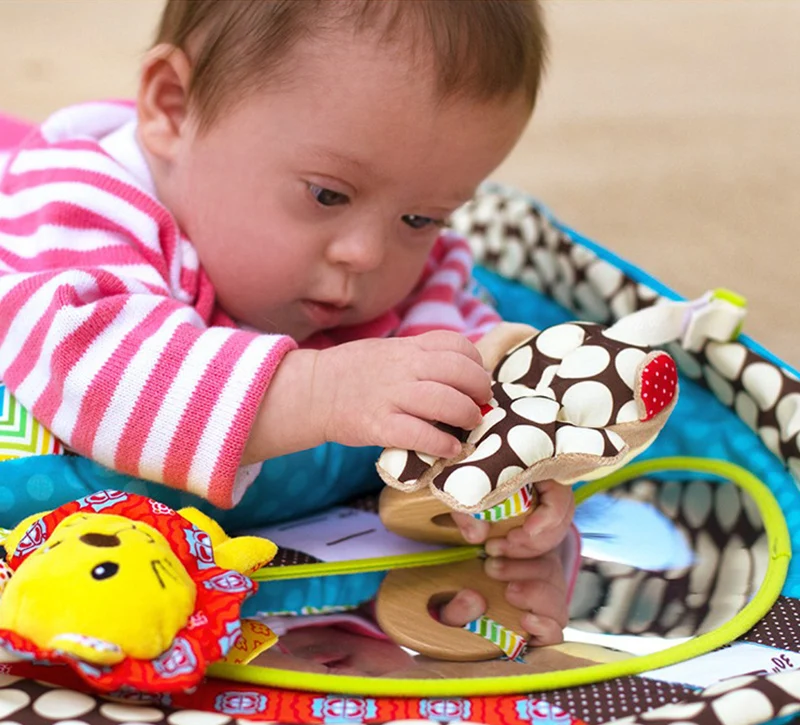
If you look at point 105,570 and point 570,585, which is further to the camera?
point 570,585

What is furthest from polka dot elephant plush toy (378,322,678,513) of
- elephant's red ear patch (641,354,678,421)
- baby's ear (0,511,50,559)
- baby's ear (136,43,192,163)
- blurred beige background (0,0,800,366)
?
Result: blurred beige background (0,0,800,366)

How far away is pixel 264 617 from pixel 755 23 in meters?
1.22

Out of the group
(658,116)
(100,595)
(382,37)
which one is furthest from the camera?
(658,116)

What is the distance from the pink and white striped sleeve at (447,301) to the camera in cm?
102

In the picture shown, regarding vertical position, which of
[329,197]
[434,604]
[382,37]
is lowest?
[434,604]

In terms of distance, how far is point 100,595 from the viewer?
60 cm

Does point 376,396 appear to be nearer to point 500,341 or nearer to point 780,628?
point 500,341

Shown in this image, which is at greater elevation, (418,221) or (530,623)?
(418,221)

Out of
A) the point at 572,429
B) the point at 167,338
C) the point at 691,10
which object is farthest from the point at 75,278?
the point at 691,10

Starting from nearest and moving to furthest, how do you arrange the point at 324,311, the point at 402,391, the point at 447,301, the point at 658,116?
the point at 402,391
the point at 324,311
the point at 447,301
the point at 658,116

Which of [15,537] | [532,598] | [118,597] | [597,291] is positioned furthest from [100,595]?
[597,291]

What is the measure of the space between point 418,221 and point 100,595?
43cm

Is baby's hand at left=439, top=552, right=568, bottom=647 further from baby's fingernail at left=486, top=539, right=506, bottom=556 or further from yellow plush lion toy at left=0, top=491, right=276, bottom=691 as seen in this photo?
yellow plush lion toy at left=0, top=491, right=276, bottom=691

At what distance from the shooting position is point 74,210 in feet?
2.78
